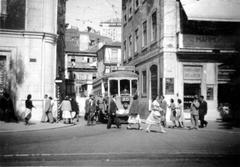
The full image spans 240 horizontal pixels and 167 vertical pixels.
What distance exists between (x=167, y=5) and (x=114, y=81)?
6410 millimetres

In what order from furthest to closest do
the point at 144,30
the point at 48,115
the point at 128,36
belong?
1. the point at 128,36
2. the point at 144,30
3. the point at 48,115

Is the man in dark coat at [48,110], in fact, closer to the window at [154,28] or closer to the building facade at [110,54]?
the window at [154,28]

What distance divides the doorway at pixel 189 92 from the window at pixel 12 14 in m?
11.6

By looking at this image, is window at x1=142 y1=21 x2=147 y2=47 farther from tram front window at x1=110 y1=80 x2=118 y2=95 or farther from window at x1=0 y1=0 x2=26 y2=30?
window at x1=0 y1=0 x2=26 y2=30

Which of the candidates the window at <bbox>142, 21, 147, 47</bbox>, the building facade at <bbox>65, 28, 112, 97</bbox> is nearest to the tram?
the window at <bbox>142, 21, 147, 47</bbox>

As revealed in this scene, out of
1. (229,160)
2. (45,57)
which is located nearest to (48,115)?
(45,57)

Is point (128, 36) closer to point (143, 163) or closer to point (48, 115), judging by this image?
point (48, 115)

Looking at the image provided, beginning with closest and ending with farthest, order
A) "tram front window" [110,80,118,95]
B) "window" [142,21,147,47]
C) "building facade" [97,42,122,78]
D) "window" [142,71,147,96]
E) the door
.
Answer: the door → "tram front window" [110,80,118,95] → "window" [142,71,147,96] → "window" [142,21,147,47] → "building facade" [97,42,122,78]

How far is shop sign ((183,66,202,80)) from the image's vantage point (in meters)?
19.7

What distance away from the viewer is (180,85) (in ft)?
63.8

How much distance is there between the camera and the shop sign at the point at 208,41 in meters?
19.2

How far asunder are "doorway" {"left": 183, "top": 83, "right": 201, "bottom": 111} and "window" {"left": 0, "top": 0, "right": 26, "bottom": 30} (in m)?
11.6

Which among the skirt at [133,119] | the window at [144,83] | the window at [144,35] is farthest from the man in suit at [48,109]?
the window at [144,35]

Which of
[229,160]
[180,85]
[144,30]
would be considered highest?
[144,30]
